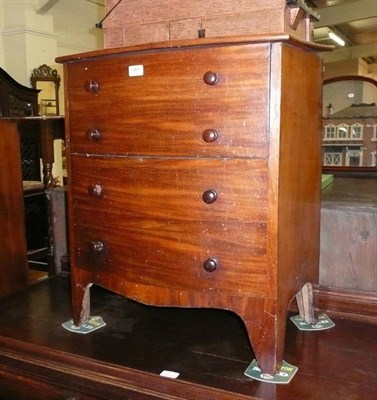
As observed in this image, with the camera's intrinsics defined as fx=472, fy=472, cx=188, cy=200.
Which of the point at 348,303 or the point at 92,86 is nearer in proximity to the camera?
the point at 92,86

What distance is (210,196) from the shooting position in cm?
120

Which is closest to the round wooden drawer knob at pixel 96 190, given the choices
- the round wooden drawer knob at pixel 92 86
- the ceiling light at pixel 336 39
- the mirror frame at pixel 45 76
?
the round wooden drawer knob at pixel 92 86

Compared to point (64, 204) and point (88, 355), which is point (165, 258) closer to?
point (88, 355)

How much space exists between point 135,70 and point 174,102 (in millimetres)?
147

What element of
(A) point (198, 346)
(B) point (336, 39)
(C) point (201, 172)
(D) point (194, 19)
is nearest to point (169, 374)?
(A) point (198, 346)

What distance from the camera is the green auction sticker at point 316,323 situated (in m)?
1.51

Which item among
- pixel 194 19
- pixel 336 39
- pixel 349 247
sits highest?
pixel 336 39

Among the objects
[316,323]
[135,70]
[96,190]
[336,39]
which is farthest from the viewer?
[336,39]

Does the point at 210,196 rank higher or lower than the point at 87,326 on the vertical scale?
higher

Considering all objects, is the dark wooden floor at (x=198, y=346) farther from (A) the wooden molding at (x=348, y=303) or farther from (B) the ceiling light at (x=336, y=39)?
(B) the ceiling light at (x=336, y=39)

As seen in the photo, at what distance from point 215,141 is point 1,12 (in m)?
4.83

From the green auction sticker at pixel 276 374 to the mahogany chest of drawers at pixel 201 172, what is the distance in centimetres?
3

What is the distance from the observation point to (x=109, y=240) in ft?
4.55

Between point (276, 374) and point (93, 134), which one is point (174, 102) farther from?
point (276, 374)
